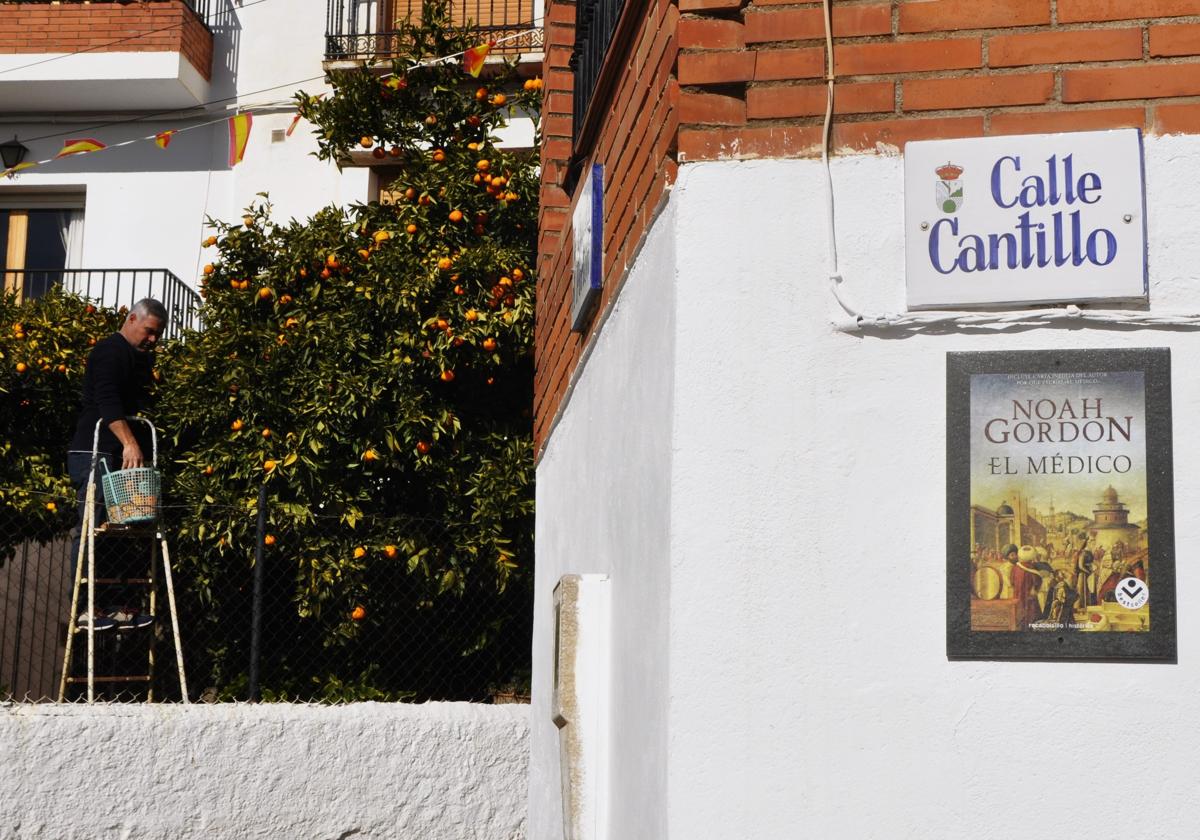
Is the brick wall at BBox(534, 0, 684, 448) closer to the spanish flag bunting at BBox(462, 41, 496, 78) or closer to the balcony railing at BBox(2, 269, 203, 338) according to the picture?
the spanish flag bunting at BBox(462, 41, 496, 78)

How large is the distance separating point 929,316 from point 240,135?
11.4 metres

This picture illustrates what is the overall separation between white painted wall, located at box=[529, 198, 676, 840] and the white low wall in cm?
Answer: 188

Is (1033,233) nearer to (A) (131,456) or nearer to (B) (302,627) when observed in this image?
(A) (131,456)

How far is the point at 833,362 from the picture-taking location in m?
3.15

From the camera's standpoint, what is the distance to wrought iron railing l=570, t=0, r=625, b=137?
182 inches

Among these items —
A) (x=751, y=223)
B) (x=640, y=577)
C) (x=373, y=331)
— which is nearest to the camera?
(x=751, y=223)

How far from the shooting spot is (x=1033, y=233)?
311 cm

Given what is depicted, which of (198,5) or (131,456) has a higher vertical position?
(198,5)

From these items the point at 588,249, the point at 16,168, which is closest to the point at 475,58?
the point at 16,168

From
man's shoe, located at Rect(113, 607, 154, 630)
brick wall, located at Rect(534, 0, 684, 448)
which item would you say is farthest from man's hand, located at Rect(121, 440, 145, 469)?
brick wall, located at Rect(534, 0, 684, 448)

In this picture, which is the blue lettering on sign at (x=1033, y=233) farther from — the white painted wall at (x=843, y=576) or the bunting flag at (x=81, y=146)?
the bunting flag at (x=81, y=146)

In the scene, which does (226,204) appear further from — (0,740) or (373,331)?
(0,740)

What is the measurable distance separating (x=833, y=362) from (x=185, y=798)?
4.48 meters

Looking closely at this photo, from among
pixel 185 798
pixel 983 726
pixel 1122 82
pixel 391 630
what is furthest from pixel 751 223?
pixel 391 630
